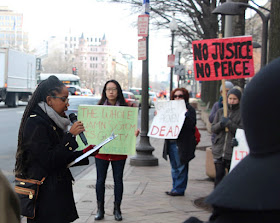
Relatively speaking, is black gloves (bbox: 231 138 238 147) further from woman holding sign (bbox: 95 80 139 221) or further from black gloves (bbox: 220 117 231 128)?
woman holding sign (bbox: 95 80 139 221)

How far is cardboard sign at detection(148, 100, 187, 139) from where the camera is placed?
7634 mm

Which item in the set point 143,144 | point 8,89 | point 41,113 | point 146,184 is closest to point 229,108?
point 146,184

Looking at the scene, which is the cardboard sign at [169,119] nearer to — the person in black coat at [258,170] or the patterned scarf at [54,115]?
the patterned scarf at [54,115]

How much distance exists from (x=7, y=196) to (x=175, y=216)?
496 cm

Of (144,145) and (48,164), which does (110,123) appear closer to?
(48,164)

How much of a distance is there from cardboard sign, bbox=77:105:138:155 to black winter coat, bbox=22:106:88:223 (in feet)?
7.75

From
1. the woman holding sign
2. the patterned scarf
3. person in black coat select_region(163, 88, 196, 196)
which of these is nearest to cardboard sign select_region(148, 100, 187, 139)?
person in black coat select_region(163, 88, 196, 196)

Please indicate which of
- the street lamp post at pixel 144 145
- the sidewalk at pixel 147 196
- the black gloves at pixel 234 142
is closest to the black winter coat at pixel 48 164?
the sidewalk at pixel 147 196

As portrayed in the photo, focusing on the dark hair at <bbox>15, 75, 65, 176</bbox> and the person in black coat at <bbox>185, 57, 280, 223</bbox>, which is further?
the dark hair at <bbox>15, 75, 65, 176</bbox>

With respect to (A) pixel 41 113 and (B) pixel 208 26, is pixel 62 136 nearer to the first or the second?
(A) pixel 41 113

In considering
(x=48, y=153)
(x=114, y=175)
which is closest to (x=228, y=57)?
(x=114, y=175)

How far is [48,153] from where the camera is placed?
143 inches

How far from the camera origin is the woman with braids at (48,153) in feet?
11.9

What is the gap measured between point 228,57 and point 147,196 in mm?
2456
